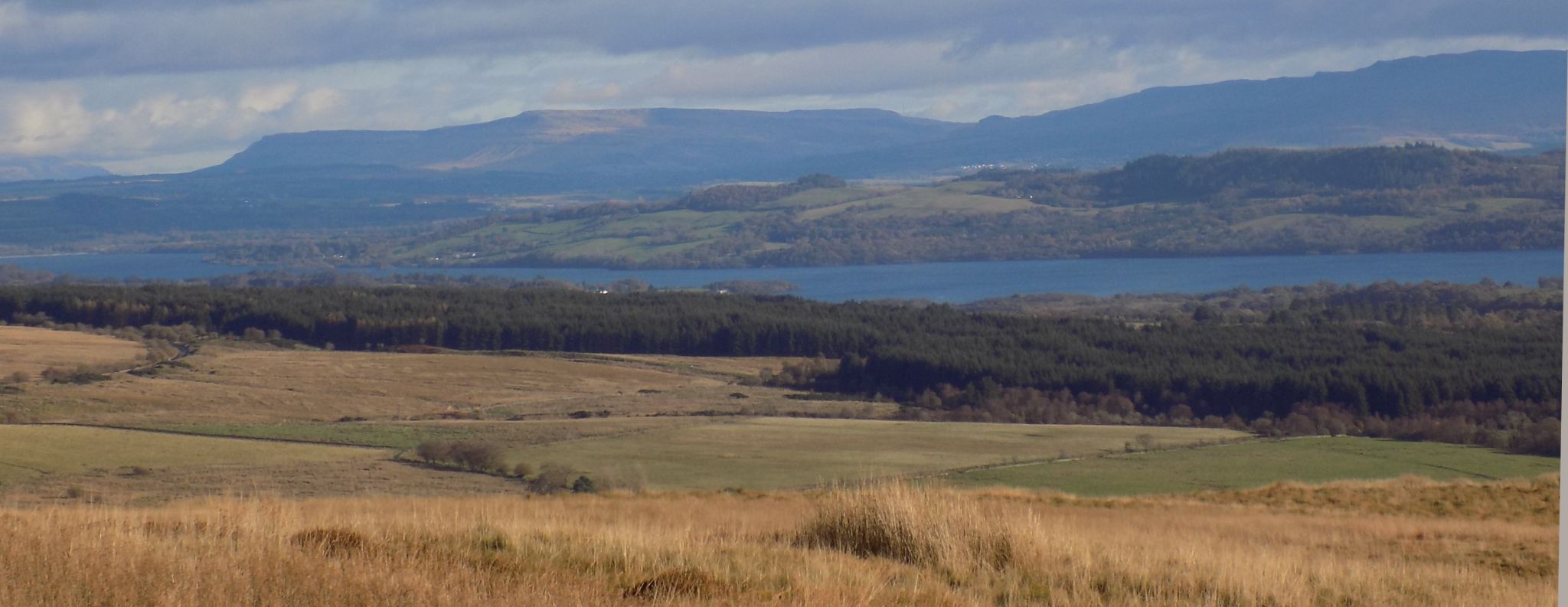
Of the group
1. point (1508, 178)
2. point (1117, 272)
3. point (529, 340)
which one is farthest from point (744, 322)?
point (1508, 178)

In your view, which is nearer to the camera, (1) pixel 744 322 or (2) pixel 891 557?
(2) pixel 891 557

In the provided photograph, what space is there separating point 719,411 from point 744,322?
29738 mm

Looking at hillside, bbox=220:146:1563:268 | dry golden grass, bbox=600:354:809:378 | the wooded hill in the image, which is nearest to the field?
the wooded hill

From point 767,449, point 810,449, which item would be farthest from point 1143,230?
point 767,449

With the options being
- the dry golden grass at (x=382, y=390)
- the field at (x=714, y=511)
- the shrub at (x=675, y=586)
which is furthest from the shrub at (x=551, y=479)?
the shrub at (x=675, y=586)

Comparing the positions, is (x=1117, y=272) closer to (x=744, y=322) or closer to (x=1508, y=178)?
(x=1508, y=178)

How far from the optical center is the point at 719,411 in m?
47.0

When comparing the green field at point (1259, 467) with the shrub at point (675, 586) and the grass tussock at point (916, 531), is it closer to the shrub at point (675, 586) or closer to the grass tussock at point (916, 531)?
the grass tussock at point (916, 531)

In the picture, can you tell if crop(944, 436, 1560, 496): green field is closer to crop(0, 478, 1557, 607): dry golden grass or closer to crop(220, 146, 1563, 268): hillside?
crop(0, 478, 1557, 607): dry golden grass

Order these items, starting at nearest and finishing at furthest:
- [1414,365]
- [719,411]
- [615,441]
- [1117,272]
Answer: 1. [615,441]
2. [719,411]
3. [1414,365]
4. [1117,272]

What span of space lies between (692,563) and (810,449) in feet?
88.3

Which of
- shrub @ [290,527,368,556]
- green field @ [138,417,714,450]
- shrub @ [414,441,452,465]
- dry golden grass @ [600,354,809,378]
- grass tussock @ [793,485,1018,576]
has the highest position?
shrub @ [290,527,368,556]

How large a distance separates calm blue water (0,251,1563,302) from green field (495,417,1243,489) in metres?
78.5

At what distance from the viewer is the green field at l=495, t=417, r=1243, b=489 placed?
29.0m
